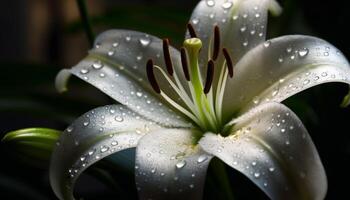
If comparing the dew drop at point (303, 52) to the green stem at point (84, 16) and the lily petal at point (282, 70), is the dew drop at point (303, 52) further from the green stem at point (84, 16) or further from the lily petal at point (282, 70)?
the green stem at point (84, 16)

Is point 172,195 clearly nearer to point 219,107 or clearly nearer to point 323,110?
point 219,107

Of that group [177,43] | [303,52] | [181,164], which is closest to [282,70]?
[303,52]

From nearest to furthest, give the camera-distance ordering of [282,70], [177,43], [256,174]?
[256,174] → [282,70] → [177,43]

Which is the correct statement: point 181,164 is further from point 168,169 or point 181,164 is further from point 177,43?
point 177,43

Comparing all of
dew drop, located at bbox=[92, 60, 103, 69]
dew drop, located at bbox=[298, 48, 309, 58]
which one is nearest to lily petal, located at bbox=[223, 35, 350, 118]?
dew drop, located at bbox=[298, 48, 309, 58]

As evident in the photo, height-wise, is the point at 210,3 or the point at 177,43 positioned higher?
the point at 210,3

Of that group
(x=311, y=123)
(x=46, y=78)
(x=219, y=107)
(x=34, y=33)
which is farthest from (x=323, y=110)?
(x=34, y=33)
